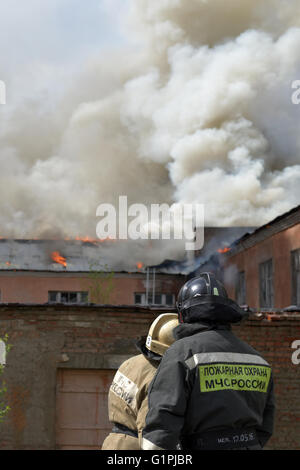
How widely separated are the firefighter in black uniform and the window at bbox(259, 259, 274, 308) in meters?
13.9

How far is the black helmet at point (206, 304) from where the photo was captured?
3.09 metres

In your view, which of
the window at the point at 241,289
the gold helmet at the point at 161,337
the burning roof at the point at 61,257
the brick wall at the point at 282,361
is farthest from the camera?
the burning roof at the point at 61,257

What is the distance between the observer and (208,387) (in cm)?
288

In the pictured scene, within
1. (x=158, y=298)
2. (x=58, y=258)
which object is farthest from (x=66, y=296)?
(x=158, y=298)

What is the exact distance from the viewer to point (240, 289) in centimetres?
2006

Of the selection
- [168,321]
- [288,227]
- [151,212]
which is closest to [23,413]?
[168,321]

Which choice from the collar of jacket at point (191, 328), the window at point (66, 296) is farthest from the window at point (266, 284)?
the collar of jacket at point (191, 328)

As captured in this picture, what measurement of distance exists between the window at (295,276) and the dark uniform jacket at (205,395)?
39.6 feet

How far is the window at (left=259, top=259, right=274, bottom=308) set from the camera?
668 inches

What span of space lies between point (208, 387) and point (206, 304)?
0.44 meters

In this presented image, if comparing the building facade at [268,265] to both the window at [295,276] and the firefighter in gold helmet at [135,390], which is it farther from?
the firefighter in gold helmet at [135,390]

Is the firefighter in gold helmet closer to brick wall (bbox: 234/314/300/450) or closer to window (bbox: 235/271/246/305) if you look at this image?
brick wall (bbox: 234/314/300/450)

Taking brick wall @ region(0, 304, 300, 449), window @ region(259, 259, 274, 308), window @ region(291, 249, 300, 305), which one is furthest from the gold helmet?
window @ region(259, 259, 274, 308)
